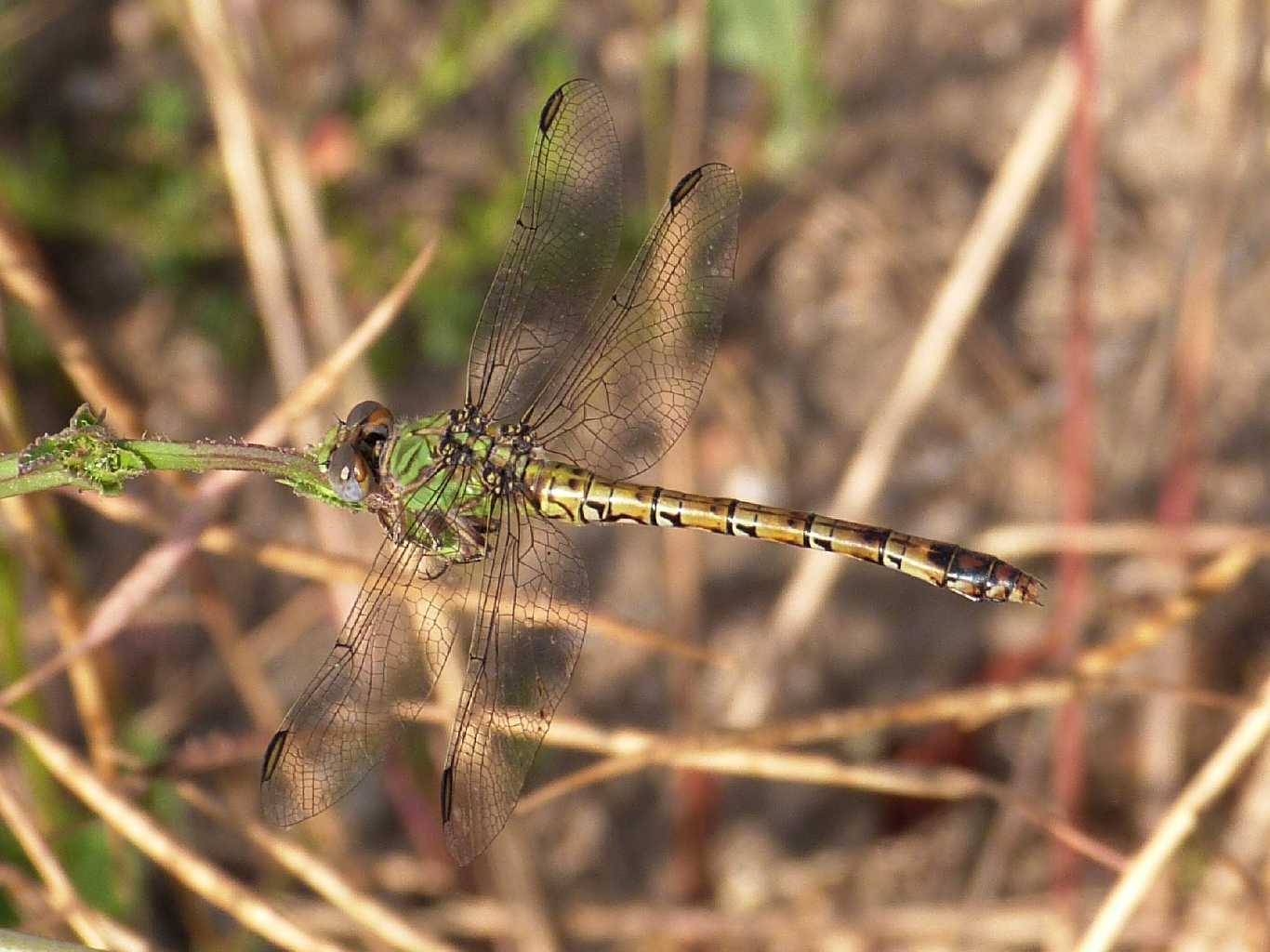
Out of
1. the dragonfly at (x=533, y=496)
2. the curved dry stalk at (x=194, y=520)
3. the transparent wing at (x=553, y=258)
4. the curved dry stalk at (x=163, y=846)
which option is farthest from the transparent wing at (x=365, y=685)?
the transparent wing at (x=553, y=258)

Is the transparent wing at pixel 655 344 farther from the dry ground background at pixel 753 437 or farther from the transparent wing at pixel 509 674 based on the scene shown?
the dry ground background at pixel 753 437

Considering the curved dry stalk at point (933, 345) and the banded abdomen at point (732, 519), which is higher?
the curved dry stalk at point (933, 345)

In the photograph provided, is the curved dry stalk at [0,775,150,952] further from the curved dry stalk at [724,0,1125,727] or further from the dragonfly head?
the curved dry stalk at [724,0,1125,727]

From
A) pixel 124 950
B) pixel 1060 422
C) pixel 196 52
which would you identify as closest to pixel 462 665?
pixel 124 950

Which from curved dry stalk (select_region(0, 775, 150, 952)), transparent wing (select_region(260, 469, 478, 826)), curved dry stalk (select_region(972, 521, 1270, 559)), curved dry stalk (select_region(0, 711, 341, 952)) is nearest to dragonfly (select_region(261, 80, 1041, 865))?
transparent wing (select_region(260, 469, 478, 826))

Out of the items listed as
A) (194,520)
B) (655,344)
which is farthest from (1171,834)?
(194,520)

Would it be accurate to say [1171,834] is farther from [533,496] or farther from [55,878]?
[55,878]
